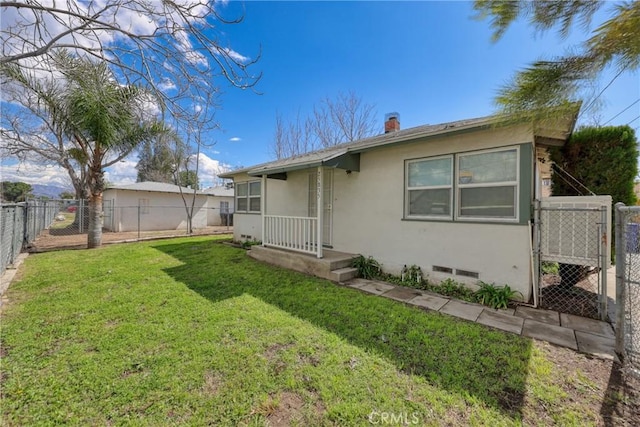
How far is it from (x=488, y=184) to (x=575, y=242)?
5.08 feet

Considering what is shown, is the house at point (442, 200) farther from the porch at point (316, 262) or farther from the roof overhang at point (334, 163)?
the porch at point (316, 262)

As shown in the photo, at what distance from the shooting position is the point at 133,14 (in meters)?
3.35

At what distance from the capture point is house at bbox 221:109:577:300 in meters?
4.47

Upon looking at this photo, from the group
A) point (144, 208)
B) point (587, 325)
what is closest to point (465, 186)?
point (587, 325)

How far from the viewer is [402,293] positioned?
5.03m

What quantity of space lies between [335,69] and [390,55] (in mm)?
2522

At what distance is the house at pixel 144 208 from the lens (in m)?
15.4

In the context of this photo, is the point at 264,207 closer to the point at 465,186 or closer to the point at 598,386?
the point at 465,186

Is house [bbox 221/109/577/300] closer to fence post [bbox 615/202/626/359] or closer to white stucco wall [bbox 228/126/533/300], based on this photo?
white stucco wall [bbox 228/126/533/300]

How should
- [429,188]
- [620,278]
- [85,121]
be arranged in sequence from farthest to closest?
[85,121]
[429,188]
[620,278]

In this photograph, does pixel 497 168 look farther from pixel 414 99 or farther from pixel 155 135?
pixel 155 135

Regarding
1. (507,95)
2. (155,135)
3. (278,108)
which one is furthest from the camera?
(278,108)

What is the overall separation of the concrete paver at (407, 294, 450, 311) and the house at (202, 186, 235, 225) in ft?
59.9

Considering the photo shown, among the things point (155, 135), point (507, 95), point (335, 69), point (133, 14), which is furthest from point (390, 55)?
point (155, 135)
